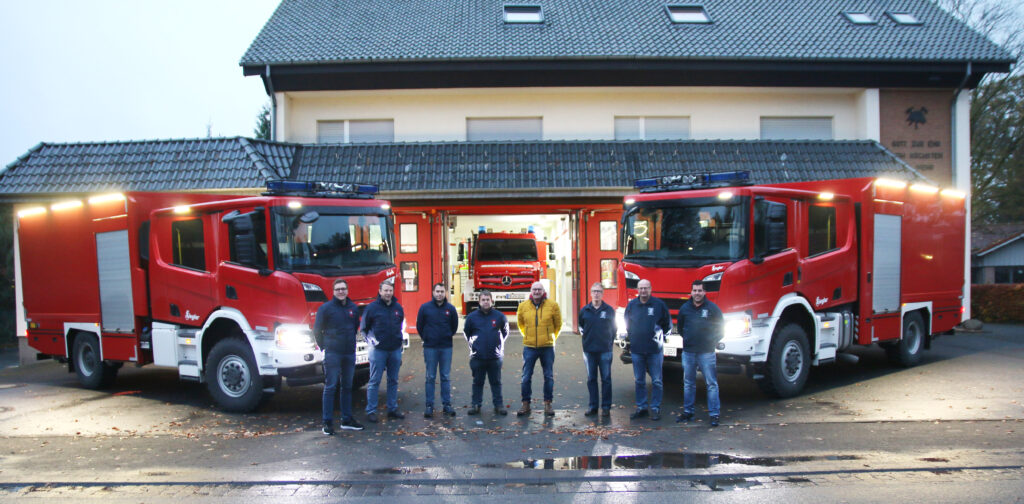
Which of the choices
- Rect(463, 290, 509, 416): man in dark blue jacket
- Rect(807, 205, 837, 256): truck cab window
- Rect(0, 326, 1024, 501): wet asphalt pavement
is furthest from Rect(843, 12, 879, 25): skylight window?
Rect(463, 290, 509, 416): man in dark blue jacket

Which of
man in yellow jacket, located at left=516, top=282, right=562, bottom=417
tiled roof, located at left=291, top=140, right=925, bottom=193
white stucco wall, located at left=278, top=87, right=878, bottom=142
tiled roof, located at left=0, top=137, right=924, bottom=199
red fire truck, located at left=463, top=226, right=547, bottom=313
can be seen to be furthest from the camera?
red fire truck, located at left=463, top=226, right=547, bottom=313

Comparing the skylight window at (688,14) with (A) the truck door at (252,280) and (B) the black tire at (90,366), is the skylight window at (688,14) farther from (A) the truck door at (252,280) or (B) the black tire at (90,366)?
(B) the black tire at (90,366)

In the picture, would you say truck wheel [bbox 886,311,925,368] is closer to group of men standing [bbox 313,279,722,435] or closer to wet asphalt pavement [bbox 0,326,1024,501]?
wet asphalt pavement [bbox 0,326,1024,501]

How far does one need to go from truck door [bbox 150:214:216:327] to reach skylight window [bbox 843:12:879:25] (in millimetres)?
18859

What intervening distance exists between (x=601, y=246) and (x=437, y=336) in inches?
372

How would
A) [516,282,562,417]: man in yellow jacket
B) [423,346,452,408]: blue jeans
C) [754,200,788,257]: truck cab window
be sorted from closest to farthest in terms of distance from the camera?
1. [516,282,562,417]: man in yellow jacket
2. [423,346,452,408]: blue jeans
3. [754,200,788,257]: truck cab window

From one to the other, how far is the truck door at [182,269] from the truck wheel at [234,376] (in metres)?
0.61

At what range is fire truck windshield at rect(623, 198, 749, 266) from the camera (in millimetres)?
9953

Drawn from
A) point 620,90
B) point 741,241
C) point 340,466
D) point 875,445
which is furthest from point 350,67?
point 875,445

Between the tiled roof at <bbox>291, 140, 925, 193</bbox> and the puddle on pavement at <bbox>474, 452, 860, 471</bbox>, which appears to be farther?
the tiled roof at <bbox>291, 140, 925, 193</bbox>

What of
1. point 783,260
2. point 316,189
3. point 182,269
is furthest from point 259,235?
point 783,260

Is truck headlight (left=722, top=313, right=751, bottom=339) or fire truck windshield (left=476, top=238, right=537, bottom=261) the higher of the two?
fire truck windshield (left=476, top=238, right=537, bottom=261)

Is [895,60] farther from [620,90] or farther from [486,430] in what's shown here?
[486,430]

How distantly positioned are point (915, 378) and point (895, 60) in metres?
10.0
